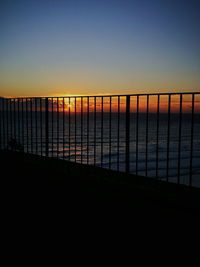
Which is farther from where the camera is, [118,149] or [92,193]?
[118,149]

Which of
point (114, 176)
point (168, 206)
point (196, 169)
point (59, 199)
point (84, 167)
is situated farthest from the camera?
point (196, 169)

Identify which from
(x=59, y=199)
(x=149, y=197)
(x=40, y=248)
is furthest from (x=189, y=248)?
(x=59, y=199)

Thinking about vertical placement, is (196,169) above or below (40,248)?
below

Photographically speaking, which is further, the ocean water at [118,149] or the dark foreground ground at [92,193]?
the ocean water at [118,149]

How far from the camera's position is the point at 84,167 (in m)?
4.09

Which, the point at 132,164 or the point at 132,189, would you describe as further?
the point at 132,164

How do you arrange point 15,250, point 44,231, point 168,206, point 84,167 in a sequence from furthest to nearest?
point 84,167 < point 168,206 < point 44,231 < point 15,250

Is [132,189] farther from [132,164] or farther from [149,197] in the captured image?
[132,164]

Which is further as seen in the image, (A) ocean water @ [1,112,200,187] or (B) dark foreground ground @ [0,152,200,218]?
(A) ocean water @ [1,112,200,187]

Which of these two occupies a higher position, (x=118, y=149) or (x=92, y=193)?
(x=118, y=149)

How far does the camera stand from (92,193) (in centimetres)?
301

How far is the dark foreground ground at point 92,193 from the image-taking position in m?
2.52

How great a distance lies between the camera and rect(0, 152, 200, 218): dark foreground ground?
2.52 meters

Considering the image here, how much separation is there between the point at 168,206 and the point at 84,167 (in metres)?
1.92
